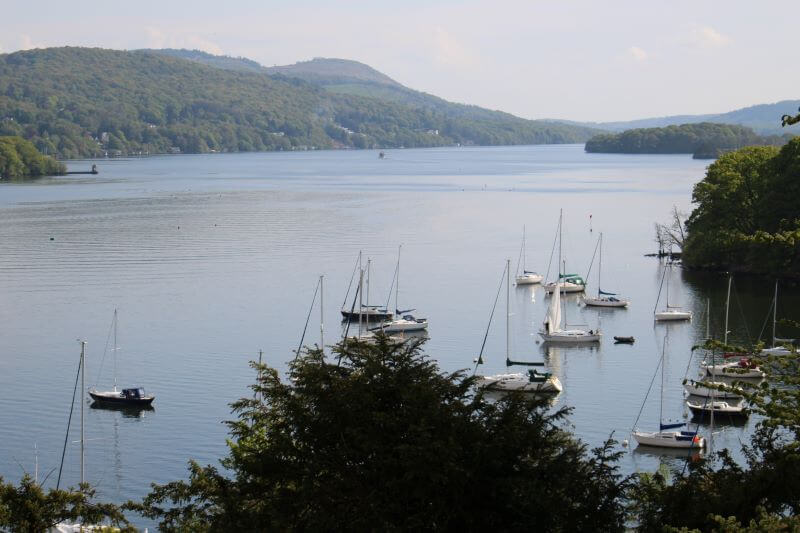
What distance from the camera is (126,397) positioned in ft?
106

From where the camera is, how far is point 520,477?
13703 millimetres

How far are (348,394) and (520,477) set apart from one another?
8.24 ft

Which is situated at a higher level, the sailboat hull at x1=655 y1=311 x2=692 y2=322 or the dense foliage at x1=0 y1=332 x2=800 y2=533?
the dense foliage at x1=0 y1=332 x2=800 y2=533

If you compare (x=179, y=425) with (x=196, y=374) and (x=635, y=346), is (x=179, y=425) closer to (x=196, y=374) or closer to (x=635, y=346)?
(x=196, y=374)

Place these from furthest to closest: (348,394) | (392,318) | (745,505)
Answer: (392,318) < (348,394) < (745,505)

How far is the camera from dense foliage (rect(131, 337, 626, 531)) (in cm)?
1345

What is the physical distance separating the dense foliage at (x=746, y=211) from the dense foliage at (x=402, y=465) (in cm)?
3945

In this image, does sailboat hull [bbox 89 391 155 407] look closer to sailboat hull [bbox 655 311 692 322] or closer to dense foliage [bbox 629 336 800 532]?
dense foliage [bbox 629 336 800 532]

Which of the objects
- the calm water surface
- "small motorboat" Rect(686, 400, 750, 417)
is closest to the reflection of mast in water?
the calm water surface

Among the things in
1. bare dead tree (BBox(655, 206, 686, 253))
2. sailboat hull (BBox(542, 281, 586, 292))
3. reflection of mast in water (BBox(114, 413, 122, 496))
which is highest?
bare dead tree (BBox(655, 206, 686, 253))

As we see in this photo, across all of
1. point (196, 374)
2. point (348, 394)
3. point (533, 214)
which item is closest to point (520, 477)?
point (348, 394)

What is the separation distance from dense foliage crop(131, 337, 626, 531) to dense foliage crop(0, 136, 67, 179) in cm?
12494

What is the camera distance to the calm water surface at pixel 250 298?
30.6 meters

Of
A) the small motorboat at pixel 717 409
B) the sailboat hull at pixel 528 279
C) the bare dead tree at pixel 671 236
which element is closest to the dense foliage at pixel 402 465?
the small motorboat at pixel 717 409
